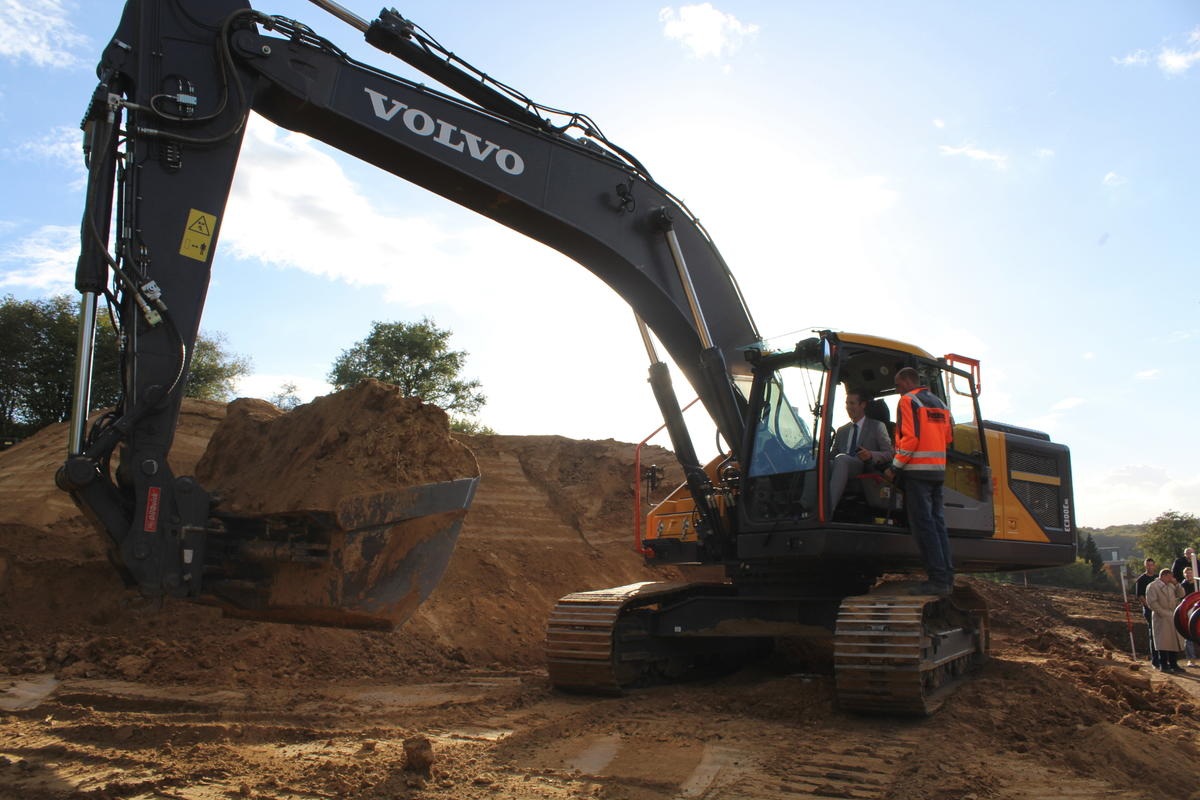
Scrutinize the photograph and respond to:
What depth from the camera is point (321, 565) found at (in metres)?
4.96

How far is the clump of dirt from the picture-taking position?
17.0 feet

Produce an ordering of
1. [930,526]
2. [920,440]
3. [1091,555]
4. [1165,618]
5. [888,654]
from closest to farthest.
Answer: [888,654] < [920,440] < [930,526] < [1165,618] < [1091,555]

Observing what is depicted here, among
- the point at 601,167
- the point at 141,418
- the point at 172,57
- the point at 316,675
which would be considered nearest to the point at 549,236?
the point at 601,167

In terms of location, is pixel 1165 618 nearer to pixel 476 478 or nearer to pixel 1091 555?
pixel 476 478

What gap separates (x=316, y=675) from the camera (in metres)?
7.85

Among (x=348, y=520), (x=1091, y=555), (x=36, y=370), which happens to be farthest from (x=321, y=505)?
(x=1091, y=555)

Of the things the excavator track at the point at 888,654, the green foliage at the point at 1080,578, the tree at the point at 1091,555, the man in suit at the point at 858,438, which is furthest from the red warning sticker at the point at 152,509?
the tree at the point at 1091,555

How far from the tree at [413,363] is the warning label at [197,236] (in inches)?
879

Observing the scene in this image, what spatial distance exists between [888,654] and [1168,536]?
152 ft

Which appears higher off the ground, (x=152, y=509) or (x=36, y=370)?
(x=36, y=370)

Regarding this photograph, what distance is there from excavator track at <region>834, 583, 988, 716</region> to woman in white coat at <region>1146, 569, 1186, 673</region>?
647 centimetres

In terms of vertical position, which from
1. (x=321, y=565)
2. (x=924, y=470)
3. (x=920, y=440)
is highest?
(x=920, y=440)

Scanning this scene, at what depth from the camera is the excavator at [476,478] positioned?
4902mm

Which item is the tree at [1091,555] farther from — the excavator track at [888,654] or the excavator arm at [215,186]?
the excavator arm at [215,186]
